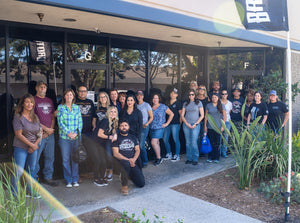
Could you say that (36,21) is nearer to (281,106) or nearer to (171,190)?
(171,190)

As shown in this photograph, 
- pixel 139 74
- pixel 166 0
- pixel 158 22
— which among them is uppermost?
pixel 166 0

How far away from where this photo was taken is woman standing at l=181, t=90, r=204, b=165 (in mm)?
7516

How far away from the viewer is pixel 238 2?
310 inches

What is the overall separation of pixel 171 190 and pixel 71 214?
72.5 inches

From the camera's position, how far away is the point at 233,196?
17.6ft

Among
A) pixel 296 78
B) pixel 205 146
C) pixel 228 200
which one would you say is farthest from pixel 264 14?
pixel 296 78

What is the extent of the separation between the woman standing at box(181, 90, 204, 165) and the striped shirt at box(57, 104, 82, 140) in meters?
2.72

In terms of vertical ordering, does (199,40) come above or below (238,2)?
below

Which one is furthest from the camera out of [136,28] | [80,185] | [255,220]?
[136,28]

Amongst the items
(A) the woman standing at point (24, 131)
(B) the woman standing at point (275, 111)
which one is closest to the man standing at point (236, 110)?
(B) the woman standing at point (275, 111)

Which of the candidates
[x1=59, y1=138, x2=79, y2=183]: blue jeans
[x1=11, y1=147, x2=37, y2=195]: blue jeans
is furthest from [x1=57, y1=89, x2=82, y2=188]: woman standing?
[x1=11, y1=147, x2=37, y2=195]: blue jeans

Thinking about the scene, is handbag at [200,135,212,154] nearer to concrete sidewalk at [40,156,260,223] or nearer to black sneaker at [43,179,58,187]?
concrete sidewalk at [40,156,260,223]

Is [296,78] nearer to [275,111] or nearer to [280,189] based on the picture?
[275,111]

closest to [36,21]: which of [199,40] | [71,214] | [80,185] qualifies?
[80,185]
